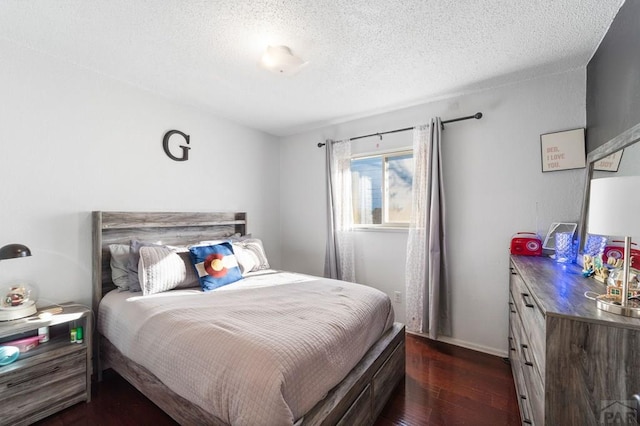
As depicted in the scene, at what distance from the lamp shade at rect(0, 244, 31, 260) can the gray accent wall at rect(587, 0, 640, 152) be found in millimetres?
3397

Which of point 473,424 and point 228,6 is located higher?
point 228,6

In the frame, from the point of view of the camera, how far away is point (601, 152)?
1728mm

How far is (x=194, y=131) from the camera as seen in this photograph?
9.37ft

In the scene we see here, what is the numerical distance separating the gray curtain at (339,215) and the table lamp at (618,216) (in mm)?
2235

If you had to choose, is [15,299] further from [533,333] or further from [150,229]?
[533,333]

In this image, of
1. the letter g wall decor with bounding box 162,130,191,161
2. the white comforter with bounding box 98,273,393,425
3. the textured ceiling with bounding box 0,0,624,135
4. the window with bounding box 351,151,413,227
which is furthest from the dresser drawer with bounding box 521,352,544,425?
the letter g wall decor with bounding box 162,130,191,161

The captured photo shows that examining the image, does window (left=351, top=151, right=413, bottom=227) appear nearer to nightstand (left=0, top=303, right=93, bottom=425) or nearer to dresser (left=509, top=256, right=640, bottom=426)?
dresser (left=509, top=256, right=640, bottom=426)

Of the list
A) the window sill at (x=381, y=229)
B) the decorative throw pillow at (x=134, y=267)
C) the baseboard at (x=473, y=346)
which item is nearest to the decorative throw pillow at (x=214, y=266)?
the decorative throw pillow at (x=134, y=267)

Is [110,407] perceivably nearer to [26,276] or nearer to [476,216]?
[26,276]

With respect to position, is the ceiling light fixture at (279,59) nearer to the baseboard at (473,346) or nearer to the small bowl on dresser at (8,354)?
the small bowl on dresser at (8,354)

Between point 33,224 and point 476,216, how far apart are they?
3.49 m

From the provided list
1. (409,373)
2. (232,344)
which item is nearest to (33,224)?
(232,344)

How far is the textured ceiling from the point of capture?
4.83ft

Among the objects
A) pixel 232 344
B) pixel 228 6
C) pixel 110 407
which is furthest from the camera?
pixel 110 407
